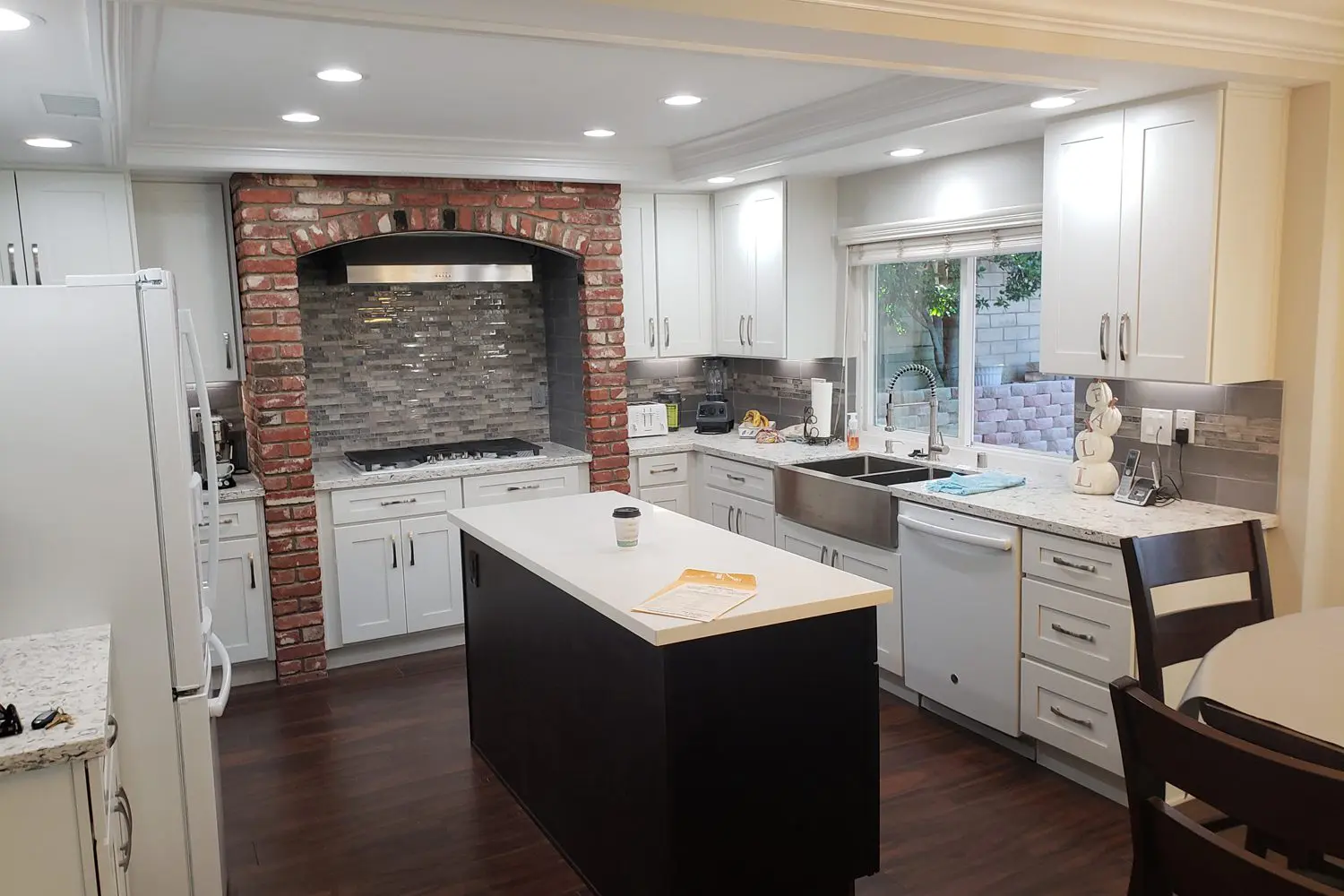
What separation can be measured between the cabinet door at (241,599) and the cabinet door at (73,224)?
130 centimetres

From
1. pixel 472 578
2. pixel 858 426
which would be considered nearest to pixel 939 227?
pixel 858 426

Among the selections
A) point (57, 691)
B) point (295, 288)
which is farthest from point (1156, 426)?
point (295, 288)

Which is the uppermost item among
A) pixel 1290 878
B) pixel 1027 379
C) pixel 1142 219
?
pixel 1142 219

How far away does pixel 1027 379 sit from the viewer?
438 centimetres

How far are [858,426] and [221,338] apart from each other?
3.09 m

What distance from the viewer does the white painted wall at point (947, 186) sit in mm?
4078

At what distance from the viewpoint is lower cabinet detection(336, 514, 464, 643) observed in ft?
15.5

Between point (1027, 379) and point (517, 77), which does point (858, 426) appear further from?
point (517, 77)

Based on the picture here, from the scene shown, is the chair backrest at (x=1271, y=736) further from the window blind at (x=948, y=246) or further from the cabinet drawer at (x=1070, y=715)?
the window blind at (x=948, y=246)

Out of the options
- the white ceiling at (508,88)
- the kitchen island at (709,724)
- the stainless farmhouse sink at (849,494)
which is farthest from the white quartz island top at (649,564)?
the white ceiling at (508,88)

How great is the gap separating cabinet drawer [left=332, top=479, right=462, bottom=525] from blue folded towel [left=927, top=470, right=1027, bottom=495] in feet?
7.19

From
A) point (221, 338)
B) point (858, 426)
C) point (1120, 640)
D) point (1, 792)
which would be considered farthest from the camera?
point (858, 426)

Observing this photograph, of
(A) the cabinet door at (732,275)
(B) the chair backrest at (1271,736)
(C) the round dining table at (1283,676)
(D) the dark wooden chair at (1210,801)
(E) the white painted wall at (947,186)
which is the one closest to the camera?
(D) the dark wooden chair at (1210,801)

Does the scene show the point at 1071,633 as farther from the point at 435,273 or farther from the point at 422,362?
the point at 422,362
